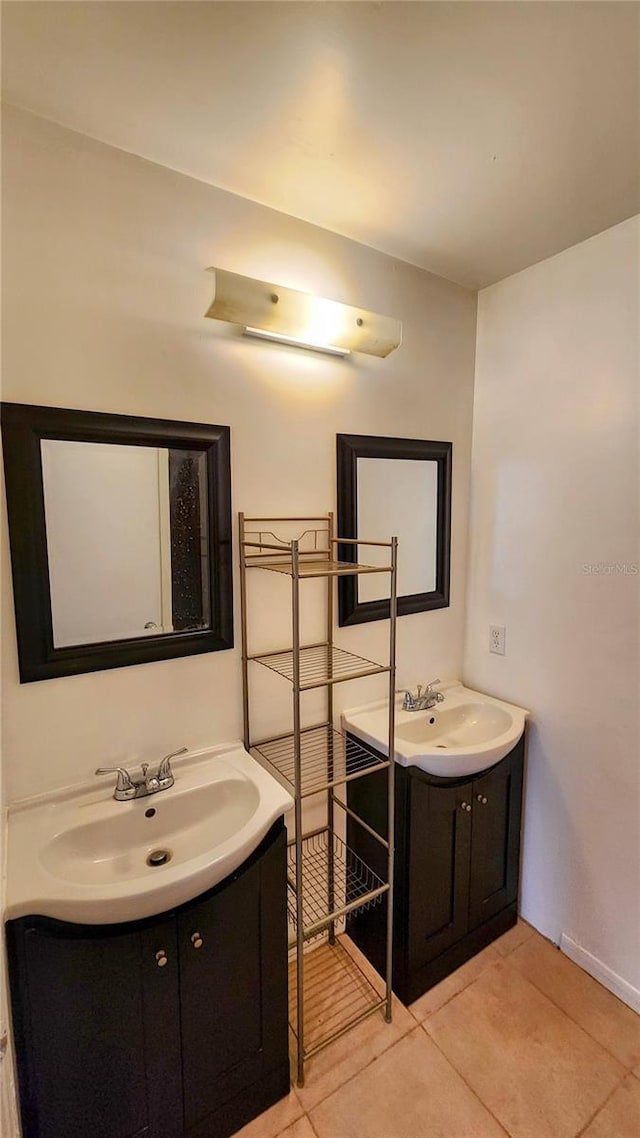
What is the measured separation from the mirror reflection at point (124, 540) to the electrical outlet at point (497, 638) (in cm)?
120

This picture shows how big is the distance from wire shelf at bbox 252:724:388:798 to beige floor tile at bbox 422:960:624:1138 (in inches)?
32.1

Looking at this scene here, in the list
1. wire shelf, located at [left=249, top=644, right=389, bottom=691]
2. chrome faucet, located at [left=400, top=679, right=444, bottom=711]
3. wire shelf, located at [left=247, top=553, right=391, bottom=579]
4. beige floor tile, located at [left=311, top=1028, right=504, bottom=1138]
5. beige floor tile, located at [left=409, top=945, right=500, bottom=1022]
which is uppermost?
wire shelf, located at [left=247, top=553, right=391, bottom=579]

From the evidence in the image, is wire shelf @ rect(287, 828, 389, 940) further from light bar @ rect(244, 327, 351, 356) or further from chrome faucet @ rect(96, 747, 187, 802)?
light bar @ rect(244, 327, 351, 356)

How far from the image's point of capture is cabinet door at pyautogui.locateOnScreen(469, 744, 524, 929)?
1645mm

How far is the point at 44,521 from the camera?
1161 mm

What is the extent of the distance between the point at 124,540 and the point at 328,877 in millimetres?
1386

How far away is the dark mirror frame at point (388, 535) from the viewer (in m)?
1.65

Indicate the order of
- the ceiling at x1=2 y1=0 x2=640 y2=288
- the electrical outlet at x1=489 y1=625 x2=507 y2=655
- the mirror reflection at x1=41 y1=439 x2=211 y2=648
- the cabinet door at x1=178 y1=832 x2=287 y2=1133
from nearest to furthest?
1. the ceiling at x1=2 y1=0 x2=640 y2=288
2. the cabinet door at x1=178 y1=832 x2=287 y2=1133
3. the mirror reflection at x1=41 y1=439 x2=211 y2=648
4. the electrical outlet at x1=489 y1=625 x2=507 y2=655

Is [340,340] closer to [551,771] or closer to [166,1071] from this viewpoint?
[551,771]

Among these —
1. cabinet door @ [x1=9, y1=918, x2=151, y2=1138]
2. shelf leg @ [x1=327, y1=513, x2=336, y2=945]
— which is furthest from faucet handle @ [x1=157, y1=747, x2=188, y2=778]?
shelf leg @ [x1=327, y1=513, x2=336, y2=945]

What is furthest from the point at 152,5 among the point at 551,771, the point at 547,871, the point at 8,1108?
the point at 547,871

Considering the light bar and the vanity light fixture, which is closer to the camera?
the vanity light fixture

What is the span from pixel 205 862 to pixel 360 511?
3.85 feet

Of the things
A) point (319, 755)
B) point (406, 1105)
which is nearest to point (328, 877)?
point (319, 755)
